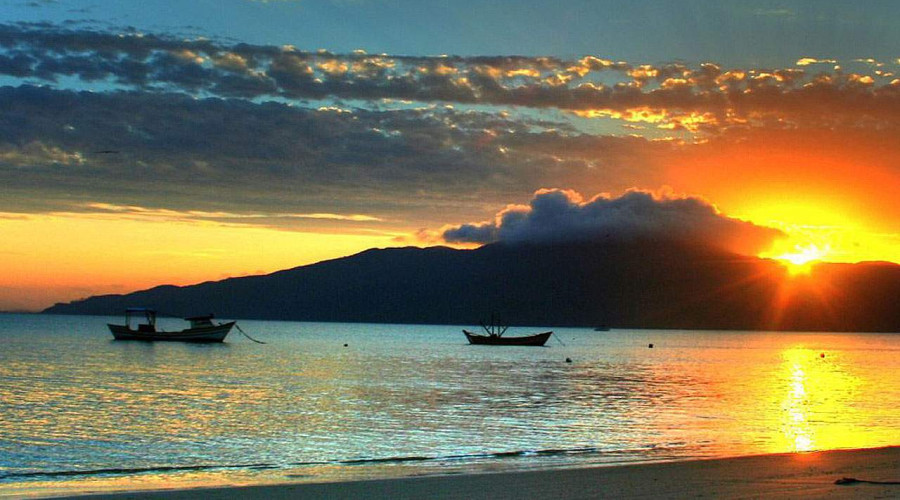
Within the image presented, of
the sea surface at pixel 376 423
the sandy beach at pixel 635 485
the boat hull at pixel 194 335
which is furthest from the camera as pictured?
the boat hull at pixel 194 335

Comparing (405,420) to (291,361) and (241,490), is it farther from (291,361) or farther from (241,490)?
(291,361)

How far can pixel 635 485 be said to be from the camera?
783 inches

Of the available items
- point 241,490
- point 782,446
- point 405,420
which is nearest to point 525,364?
point 405,420

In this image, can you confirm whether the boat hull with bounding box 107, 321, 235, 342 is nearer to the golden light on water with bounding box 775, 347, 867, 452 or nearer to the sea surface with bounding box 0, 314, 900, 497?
the sea surface with bounding box 0, 314, 900, 497

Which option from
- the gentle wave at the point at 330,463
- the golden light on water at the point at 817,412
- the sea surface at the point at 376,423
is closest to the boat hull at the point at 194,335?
A: the sea surface at the point at 376,423

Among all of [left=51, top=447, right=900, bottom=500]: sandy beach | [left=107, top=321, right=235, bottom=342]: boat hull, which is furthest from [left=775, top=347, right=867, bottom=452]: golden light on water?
[left=107, top=321, right=235, bottom=342]: boat hull

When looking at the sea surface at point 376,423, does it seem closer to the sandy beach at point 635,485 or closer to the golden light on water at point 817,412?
the golden light on water at point 817,412

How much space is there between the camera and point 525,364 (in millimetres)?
100125

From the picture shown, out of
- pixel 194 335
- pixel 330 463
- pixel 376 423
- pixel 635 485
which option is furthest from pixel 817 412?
pixel 194 335

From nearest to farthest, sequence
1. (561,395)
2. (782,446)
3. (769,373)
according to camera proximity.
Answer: (782,446) → (561,395) → (769,373)

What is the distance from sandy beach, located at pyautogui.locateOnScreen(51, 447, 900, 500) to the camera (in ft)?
60.9

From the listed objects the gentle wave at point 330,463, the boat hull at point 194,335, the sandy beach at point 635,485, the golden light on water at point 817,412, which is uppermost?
the boat hull at point 194,335

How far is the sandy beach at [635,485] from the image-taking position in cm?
1856

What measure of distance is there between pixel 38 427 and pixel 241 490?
1865 cm
